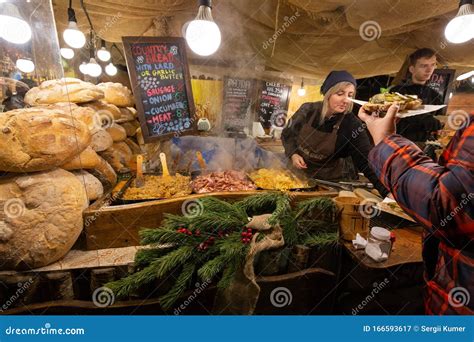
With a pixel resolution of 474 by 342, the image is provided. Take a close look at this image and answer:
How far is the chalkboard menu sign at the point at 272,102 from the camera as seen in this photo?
721cm

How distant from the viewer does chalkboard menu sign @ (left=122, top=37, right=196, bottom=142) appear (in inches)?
131

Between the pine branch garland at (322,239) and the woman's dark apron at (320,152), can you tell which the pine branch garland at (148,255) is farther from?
the woman's dark apron at (320,152)

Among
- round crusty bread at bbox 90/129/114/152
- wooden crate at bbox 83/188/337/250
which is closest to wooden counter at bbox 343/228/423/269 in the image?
wooden crate at bbox 83/188/337/250

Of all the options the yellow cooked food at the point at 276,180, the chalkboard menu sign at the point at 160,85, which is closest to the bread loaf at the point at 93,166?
the chalkboard menu sign at the point at 160,85

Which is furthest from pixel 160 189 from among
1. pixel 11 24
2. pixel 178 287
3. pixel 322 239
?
pixel 11 24

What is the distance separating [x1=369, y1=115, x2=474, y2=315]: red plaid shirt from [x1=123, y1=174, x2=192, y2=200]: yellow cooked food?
1.91m

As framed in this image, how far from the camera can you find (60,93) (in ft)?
8.21

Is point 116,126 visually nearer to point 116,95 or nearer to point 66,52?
point 116,95

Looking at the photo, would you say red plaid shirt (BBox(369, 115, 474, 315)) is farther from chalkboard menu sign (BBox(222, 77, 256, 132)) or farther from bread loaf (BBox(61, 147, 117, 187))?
chalkboard menu sign (BBox(222, 77, 256, 132))

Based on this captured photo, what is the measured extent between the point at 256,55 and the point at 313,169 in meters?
3.54

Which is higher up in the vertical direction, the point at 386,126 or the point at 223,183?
the point at 386,126

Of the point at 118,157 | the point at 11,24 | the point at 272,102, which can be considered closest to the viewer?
the point at 11,24

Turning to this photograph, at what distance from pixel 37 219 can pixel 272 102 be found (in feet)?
22.9
